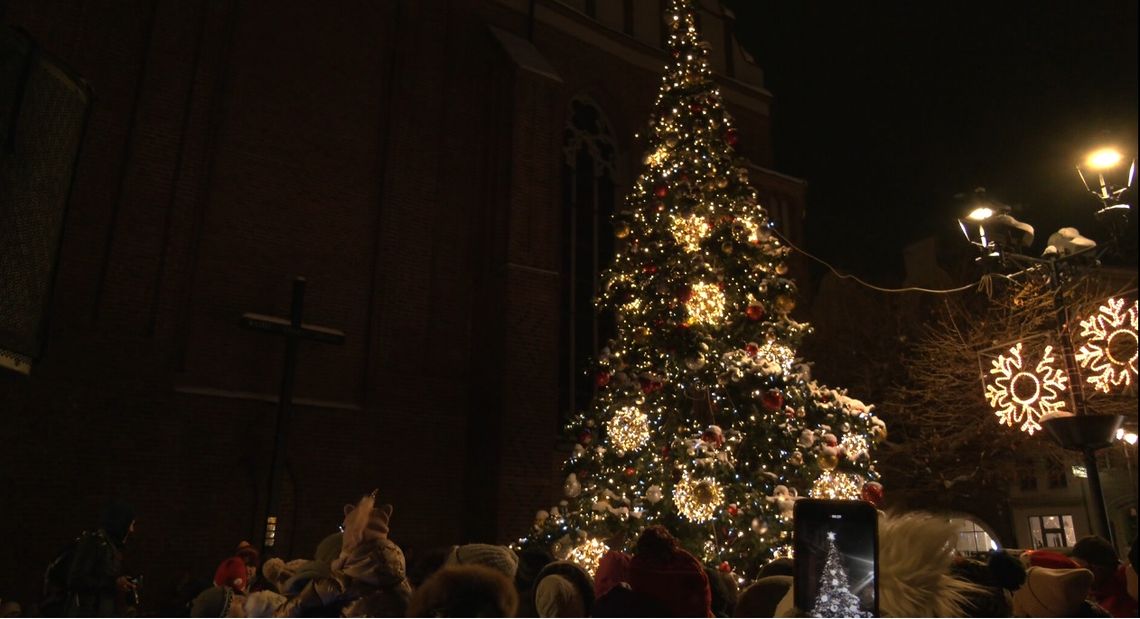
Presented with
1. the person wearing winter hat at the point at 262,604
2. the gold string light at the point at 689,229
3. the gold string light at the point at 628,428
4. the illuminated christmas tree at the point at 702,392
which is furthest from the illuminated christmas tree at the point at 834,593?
the gold string light at the point at 689,229

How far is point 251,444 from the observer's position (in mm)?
10312

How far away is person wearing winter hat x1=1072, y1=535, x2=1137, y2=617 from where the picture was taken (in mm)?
3480

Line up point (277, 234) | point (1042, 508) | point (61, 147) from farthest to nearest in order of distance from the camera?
point (1042, 508) → point (277, 234) → point (61, 147)

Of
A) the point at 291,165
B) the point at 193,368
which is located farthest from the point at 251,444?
the point at 291,165

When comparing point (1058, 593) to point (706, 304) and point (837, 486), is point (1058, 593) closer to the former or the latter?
point (837, 486)

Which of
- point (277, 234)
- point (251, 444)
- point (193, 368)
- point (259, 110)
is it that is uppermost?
point (259, 110)

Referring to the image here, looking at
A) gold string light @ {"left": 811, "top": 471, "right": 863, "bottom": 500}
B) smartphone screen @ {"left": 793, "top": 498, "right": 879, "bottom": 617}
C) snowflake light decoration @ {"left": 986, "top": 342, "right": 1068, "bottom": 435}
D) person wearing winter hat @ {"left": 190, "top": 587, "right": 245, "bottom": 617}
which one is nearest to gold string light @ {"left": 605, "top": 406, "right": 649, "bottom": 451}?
gold string light @ {"left": 811, "top": 471, "right": 863, "bottom": 500}

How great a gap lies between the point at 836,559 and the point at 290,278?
413 inches

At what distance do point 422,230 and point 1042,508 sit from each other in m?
26.2

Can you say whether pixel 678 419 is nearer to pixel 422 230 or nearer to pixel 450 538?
pixel 450 538

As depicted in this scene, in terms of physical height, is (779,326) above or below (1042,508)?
above

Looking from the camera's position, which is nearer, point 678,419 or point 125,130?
point 678,419

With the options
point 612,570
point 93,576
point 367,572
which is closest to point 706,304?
point 612,570

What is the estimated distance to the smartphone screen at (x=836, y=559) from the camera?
211cm
